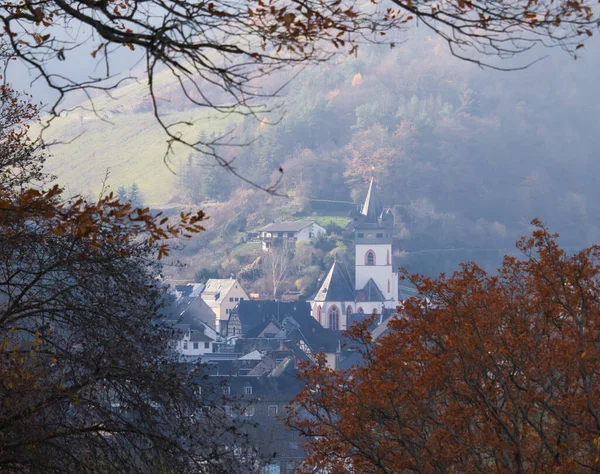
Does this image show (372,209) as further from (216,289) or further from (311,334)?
(311,334)

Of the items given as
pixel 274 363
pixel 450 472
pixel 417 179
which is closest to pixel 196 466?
pixel 450 472

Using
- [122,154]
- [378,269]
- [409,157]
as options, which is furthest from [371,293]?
[122,154]

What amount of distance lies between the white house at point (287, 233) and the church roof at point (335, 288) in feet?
34.7

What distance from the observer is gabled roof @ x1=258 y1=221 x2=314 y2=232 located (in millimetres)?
99500

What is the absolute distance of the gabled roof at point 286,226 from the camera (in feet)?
326

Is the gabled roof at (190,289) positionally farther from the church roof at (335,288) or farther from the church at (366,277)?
the church roof at (335,288)

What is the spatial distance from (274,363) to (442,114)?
302 ft

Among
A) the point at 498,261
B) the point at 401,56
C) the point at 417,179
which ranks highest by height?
the point at 401,56

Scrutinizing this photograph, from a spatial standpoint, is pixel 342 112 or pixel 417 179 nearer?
pixel 417 179

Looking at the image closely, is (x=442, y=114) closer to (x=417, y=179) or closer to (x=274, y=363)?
(x=417, y=179)

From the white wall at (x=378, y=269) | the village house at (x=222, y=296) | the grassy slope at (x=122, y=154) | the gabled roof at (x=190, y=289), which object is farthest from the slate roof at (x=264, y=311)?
the grassy slope at (x=122, y=154)

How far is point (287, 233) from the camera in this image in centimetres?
9912

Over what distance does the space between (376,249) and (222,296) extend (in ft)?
58.7

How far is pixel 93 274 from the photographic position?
691 centimetres
